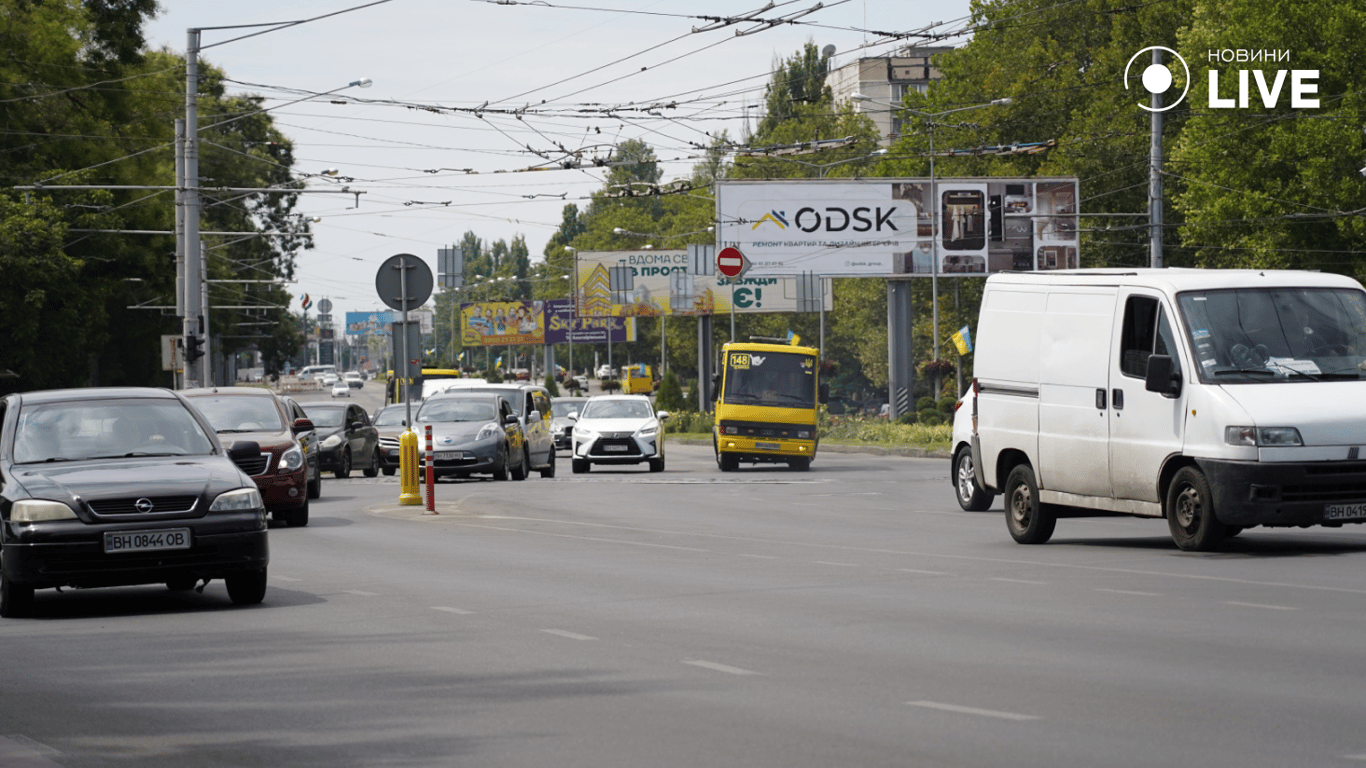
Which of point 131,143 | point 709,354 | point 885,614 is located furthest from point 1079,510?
point 709,354

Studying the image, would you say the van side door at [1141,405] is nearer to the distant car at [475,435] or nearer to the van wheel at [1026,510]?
the van wheel at [1026,510]

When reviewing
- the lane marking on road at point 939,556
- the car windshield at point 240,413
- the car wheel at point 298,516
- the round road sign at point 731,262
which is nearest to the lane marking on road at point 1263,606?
the lane marking on road at point 939,556

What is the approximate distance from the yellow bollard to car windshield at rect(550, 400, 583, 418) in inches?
1236

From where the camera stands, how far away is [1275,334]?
49.7 ft

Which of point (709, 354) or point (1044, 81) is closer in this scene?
point (1044, 81)

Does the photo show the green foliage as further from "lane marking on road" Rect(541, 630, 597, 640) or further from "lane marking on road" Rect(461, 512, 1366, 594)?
"lane marking on road" Rect(541, 630, 597, 640)

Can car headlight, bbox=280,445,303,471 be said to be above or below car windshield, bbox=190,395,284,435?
below

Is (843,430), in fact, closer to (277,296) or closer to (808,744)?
(808,744)

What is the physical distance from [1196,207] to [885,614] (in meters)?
47.7

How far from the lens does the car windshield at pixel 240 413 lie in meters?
23.3

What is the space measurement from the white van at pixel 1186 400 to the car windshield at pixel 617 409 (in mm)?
21457

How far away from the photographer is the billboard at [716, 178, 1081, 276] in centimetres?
5581

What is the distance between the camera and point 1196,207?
185ft

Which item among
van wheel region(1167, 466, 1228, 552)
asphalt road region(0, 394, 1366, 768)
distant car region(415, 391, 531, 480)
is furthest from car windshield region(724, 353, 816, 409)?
van wheel region(1167, 466, 1228, 552)
